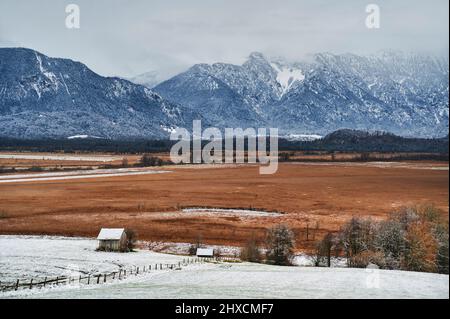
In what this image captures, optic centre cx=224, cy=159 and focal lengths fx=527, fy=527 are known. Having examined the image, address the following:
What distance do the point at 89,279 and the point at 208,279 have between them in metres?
9.82

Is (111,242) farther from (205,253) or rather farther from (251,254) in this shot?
(251,254)

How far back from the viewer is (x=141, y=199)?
329 ft

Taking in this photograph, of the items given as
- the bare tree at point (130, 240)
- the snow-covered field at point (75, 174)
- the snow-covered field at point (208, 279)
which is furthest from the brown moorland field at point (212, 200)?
the snow-covered field at point (208, 279)

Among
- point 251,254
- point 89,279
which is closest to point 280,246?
point 251,254

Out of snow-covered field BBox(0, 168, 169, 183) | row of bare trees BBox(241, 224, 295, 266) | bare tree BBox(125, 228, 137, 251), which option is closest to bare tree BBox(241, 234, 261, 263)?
row of bare trees BBox(241, 224, 295, 266)

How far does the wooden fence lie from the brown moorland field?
700 inches

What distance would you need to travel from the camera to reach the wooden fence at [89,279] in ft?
129

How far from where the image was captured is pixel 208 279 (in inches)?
1666

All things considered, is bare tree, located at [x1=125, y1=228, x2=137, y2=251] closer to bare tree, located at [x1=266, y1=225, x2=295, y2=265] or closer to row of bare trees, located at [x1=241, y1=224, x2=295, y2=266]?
row of bare trees, located at [x1=241, y1=224, x2=295, y2=266]

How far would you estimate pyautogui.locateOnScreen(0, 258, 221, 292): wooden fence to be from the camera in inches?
1551
